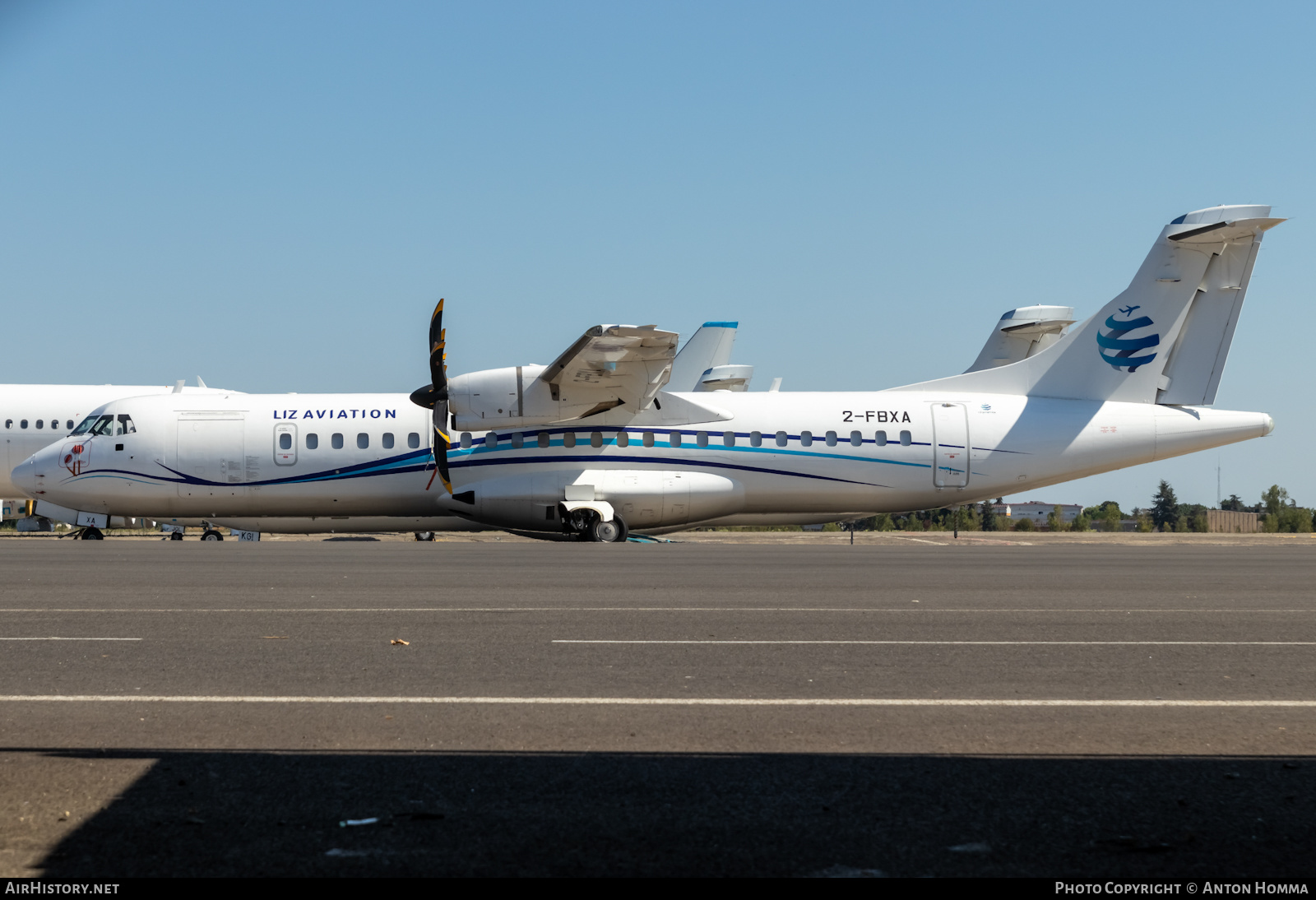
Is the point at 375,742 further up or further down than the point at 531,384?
further down

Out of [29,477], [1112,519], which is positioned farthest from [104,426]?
[1112,519]

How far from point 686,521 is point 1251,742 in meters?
19.5

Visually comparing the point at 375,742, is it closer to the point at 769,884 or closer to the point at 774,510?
the point at 769,884

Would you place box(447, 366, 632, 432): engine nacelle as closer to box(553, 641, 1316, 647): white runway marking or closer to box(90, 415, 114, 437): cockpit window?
box(90, 415, 114, 437): cockpit window

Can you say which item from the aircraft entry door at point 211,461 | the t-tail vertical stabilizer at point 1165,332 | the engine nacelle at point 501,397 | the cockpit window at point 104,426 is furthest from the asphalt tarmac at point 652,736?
the t-tail vertical stabilizer at point 1165,332

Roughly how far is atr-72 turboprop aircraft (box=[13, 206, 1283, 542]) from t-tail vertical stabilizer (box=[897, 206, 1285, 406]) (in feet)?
0.12

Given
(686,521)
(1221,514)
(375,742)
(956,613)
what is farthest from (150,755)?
(1221,514)

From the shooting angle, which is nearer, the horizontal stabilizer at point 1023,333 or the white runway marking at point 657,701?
the white runway marking at point 657,701

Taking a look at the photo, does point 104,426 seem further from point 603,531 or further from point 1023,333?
point 1023,333

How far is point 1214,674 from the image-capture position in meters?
6.52

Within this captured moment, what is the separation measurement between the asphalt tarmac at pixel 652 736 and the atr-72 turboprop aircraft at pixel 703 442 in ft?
41.6

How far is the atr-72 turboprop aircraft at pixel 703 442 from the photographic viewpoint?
2325 centimetres

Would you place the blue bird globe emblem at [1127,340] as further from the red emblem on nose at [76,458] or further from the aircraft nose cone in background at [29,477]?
the aircraft nose cone in background at [29,477]

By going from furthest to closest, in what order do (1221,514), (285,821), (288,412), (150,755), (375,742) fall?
(1221,514) < (288,412) < (375,742) < (150,755) < (285,821)
